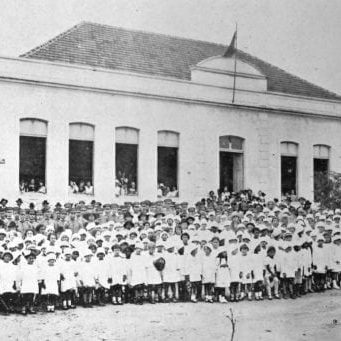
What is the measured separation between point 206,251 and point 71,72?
3.75m

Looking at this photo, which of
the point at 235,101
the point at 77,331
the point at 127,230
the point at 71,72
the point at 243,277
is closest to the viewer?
the point at 77,331

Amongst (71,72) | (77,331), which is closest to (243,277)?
(77,331)

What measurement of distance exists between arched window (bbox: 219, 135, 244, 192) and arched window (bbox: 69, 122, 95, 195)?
211cm

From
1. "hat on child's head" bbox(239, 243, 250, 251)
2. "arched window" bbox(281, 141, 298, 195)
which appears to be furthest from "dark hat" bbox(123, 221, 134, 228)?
"arched window" bbox(281, 141, 298, 195)

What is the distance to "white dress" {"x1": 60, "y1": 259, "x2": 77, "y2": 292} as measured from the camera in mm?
5969

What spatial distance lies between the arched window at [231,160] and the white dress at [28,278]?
4400 millimetres

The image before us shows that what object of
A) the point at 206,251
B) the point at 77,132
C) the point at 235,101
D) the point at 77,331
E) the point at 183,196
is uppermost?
the point at 235,101

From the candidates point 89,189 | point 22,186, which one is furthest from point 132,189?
point 22,186

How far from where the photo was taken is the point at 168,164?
941 centimetres

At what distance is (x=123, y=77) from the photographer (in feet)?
29.5

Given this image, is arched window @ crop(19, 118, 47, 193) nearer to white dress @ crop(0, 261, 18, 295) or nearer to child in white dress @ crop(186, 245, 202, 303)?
white dress @ crop(0, 261, 18, 295)

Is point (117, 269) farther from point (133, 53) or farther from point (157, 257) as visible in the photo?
point (133, 53)

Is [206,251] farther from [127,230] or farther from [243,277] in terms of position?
[127,230]

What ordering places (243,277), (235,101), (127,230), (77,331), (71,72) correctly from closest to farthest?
(77,331)
(243,277)
(127,230)
(71,72)
(235,101)
